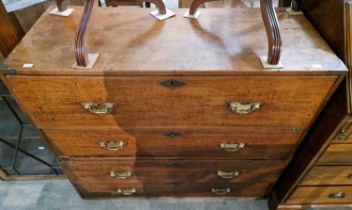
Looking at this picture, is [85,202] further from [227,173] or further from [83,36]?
[83,36]

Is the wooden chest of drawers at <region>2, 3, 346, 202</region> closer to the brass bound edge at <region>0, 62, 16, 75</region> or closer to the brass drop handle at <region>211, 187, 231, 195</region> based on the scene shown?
the brass bound edge at <region>0, 62, 16, 75</region>

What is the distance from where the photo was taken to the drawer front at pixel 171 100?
690 millimetres

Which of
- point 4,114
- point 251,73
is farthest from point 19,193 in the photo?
point 251,73

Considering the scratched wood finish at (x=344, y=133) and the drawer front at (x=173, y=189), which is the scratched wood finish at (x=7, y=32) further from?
the scratched wood finish at (x=344, y=133)

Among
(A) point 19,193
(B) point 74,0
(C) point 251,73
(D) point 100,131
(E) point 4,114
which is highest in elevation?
(B) point 74,0

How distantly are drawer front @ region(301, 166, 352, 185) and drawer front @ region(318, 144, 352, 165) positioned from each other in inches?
1.8

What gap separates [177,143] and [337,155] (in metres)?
0.58

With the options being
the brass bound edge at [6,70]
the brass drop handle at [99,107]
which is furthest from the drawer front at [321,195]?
the brass bound edge at [6,70]

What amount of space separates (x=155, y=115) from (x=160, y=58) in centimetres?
20

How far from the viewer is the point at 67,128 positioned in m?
0.85

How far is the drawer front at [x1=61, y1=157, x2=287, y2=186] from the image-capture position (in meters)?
1.03

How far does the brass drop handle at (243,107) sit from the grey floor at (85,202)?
77cm

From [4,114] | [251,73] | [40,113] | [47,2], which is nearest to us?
[251,73]

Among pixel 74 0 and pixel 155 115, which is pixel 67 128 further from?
pixel 74 0
